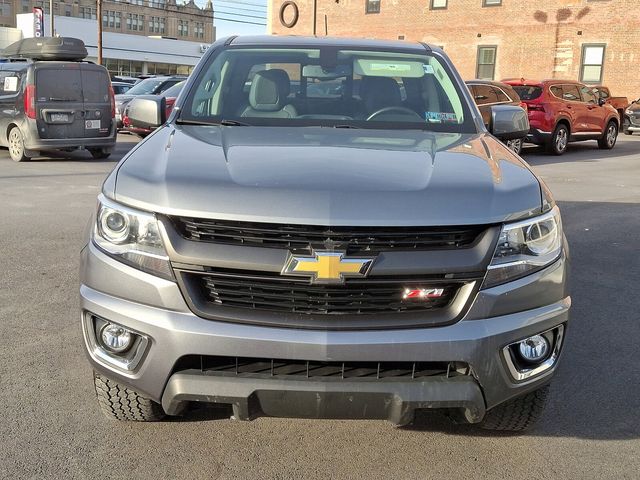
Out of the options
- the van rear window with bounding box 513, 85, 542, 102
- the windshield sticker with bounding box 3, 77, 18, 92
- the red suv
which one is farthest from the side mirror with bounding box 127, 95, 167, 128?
the van rear window with bounding box 513, 85, 542, 102

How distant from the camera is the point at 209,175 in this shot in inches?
109

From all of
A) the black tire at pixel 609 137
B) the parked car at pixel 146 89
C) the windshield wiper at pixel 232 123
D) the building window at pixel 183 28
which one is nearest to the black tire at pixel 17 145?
the parked car at pixel 146 89

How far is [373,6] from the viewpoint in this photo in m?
37.5

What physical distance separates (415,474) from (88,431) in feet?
4.75

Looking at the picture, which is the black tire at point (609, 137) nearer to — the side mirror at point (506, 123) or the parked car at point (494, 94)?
the parked car at point (494, 94)

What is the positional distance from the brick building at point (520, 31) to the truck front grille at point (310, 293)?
2850cm

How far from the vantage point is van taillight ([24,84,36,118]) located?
12672 millimetres

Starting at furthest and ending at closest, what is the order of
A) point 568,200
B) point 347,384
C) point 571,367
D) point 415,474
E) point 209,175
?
point 568,200
point 571,367
point 415,474
point 209,175
point 347,384

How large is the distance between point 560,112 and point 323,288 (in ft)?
50.1

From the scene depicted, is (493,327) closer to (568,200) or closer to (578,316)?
(578,316)

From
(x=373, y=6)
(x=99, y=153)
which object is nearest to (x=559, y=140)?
(x=99, y=153)

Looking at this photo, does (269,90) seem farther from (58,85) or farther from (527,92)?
(527,92)

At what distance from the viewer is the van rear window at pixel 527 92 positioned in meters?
16.5

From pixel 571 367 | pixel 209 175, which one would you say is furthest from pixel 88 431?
pixel 571 367
